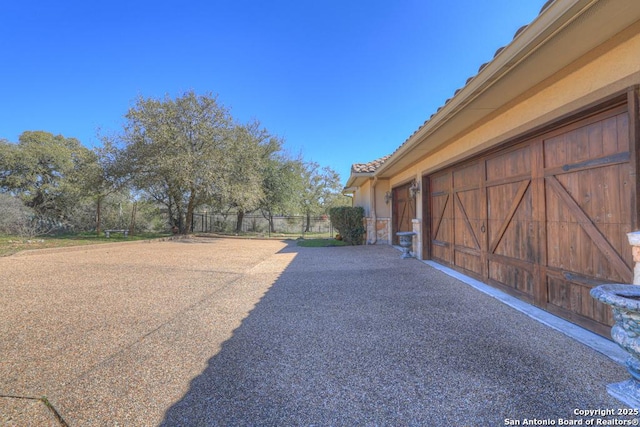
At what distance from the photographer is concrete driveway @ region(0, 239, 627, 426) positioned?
1704 millimetres

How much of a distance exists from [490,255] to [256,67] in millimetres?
9231

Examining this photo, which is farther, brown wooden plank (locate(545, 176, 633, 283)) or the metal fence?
the metal fence

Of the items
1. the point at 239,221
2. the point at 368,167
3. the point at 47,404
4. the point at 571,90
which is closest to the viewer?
the point at 47,404

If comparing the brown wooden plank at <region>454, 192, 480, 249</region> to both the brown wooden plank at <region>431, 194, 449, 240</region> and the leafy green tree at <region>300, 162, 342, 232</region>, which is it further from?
the leafy green tree at <region>300, 162, 342, 232</region>

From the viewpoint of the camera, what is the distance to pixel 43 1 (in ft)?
22.4

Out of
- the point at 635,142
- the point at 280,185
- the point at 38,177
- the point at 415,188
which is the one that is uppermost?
the point at 38,177

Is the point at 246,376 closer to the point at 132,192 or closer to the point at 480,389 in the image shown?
the point at 480,389

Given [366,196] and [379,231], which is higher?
[366,196]

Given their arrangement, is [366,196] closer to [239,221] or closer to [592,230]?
[592,230]

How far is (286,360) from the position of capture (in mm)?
2314

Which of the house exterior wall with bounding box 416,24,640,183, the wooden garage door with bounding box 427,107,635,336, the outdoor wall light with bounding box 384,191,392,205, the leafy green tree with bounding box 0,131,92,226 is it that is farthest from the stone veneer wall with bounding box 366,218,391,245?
the leafy green tree with bounding box 0,131,92,226

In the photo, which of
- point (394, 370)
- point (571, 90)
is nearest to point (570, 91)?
point (571, 90)

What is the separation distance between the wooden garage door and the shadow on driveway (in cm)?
56

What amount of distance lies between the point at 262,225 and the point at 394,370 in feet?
61.4
